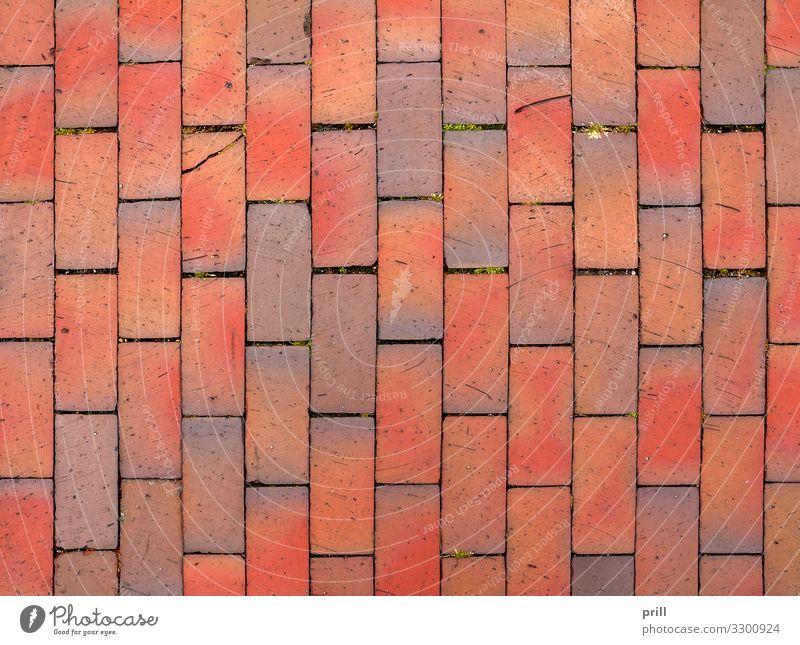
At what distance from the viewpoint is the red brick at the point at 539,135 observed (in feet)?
7.44

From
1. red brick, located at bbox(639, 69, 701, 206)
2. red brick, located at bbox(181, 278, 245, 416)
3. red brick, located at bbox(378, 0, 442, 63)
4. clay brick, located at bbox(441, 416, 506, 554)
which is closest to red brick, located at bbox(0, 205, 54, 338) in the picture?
red brick, located at bbox(181, 278, 245, 416)

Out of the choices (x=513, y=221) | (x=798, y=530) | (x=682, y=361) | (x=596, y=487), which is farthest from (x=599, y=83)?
(x=798, y=530)

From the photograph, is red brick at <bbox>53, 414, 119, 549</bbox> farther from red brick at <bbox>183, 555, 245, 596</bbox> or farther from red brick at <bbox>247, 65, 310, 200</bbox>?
red brick at <bbox>247, 65, 310, 200</bbox>

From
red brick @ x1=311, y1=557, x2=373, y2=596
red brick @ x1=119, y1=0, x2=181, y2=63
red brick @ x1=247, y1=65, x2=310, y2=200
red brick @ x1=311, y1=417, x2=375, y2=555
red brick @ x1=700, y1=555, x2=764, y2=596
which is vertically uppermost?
red brick @ x1=119, y1=0, x2=181, y2=63

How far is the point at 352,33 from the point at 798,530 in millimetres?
2469

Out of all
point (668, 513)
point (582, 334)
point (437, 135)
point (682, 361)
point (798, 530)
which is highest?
point (437, 135)

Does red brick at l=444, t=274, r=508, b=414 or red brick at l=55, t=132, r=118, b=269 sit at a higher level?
red brick at l=55, t=132, r=118, b=269

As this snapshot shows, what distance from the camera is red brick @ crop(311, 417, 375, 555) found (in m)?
2.26

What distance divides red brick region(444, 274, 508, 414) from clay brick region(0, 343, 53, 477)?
4.85 ft

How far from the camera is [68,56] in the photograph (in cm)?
230

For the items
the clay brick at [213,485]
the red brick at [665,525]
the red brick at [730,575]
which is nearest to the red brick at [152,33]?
the clay brick at [213,485]

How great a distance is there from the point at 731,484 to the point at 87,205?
8.51 feet

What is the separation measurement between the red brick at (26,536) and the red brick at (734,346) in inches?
97.4

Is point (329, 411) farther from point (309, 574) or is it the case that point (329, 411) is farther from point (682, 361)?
point (682, 361)
